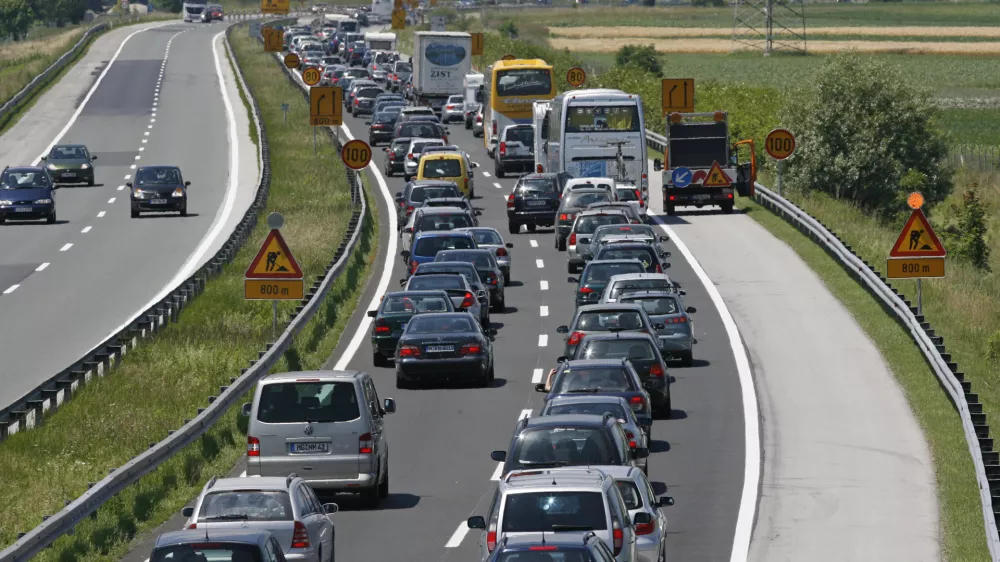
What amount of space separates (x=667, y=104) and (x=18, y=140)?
32.5 meters

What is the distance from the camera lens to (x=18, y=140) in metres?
77.7

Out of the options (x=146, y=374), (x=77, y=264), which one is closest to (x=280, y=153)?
(x=77, y=264)

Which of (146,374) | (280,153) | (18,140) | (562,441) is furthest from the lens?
(18,140)

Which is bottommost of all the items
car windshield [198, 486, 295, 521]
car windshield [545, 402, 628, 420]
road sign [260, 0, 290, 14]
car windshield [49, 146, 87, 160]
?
car windshield [49, 146, 87, 160]

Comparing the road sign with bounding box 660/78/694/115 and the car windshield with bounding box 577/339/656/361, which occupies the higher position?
the road sign with bounding box 660/78/694/115

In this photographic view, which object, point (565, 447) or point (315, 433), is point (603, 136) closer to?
point (315, 433)

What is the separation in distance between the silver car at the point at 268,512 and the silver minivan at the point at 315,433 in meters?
4.14

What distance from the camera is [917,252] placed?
27.5 m

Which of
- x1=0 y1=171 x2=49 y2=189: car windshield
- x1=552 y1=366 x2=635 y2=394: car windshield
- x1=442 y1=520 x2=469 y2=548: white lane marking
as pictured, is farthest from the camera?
x1=0 y1=171 x2=49 y2=189: car windshield

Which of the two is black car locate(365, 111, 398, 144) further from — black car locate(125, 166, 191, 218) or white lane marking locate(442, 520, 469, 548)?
white lane marking locate(442, 520, 469, 548)

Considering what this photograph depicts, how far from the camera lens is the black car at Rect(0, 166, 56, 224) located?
53281 mm

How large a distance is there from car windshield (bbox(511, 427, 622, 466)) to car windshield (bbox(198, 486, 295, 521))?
296 cm

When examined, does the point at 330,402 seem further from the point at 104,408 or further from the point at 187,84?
the point at 187,84

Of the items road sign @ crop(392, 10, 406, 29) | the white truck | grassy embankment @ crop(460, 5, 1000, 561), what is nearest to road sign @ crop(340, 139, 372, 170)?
Result: grassy embankment @ crop(460, 5, 1000, 561)
